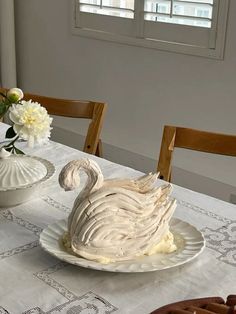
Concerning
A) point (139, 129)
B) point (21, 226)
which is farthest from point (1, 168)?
point (139, 129)

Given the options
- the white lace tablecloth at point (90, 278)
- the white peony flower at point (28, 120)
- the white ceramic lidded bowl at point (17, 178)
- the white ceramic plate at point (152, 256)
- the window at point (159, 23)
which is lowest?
the white lace tablecloth at point (90, 278)

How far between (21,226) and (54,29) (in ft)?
7.82

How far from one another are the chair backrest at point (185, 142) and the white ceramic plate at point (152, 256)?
0.40 m

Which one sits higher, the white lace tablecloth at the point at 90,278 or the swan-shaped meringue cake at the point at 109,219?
the swan-shaped meringue cake at the point at 109,219

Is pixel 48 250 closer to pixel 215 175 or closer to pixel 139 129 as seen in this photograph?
pixel 215 175

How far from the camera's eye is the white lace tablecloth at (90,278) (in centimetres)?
84

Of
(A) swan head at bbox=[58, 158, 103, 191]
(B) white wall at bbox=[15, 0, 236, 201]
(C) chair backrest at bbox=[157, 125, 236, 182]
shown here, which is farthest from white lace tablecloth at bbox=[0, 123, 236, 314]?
(B) white wall at bbox=[15, 0, 236, 201]

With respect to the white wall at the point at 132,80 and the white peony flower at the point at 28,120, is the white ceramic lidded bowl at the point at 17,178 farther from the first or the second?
the white wall at the point at 132,80

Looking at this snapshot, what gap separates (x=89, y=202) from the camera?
92cm

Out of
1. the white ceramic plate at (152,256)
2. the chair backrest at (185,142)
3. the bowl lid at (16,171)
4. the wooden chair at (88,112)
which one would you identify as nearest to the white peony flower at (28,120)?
the bowl lid at (16,171)

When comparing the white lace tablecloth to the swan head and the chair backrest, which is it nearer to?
the swan head

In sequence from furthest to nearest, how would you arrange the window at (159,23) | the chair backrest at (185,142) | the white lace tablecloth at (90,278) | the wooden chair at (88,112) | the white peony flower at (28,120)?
the window at (159,23) < the wooden chair at (88,112) < the chair backrest at (185,142) < the white peony flower at (28,120) < the white lace tablecloth at (90,278)

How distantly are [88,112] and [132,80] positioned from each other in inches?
48.2

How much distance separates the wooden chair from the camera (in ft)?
5.53
